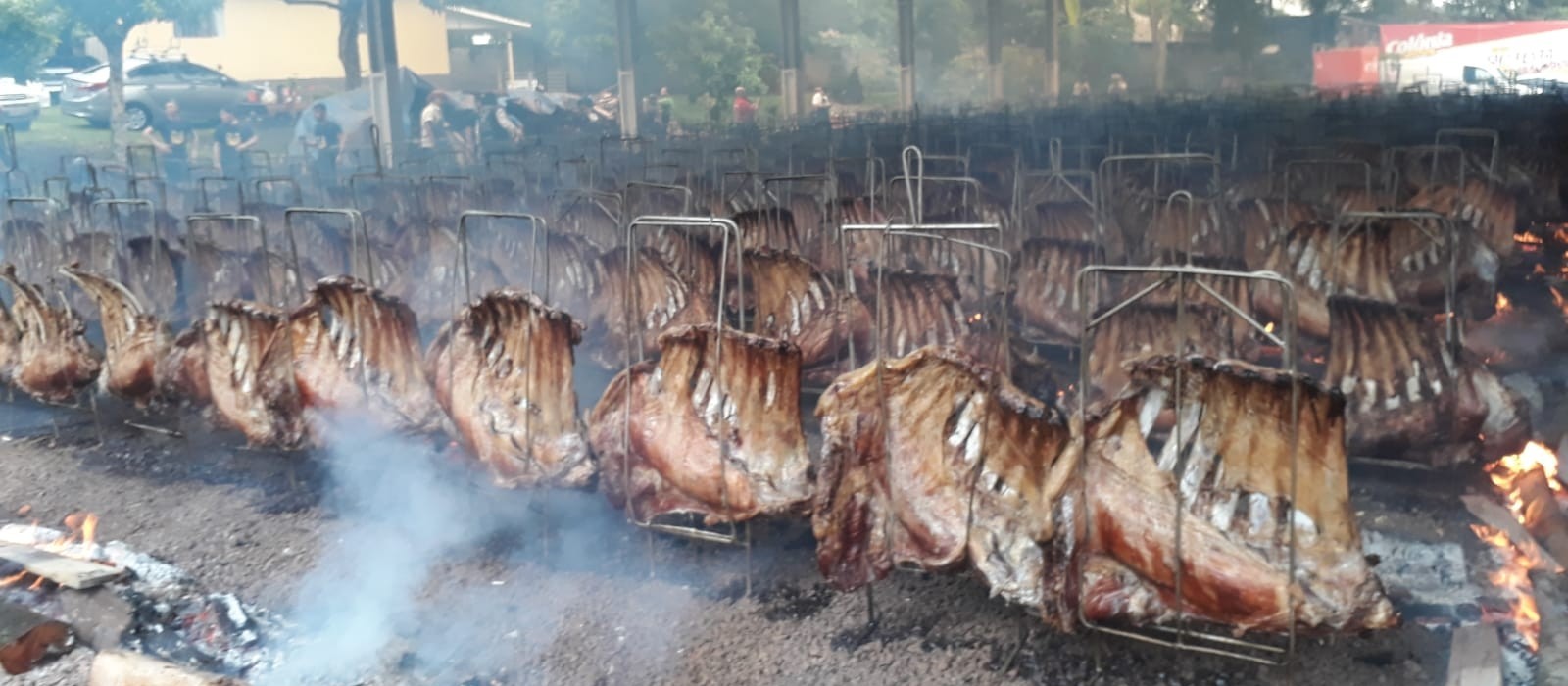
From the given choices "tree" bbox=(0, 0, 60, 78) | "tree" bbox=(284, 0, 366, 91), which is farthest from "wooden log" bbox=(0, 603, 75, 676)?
"tree" bbox=(284, 0, 366, 91)

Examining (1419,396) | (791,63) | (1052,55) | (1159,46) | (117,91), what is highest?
(1159,46)

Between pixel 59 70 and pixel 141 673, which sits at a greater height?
pixel 59 70

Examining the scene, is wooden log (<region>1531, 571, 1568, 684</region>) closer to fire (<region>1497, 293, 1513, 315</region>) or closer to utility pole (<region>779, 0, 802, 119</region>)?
fire (<region>1497, 293, 1513, 315</region>)

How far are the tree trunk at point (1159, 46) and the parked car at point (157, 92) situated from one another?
116 ft

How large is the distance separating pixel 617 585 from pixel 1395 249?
679 cm

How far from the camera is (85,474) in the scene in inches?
340

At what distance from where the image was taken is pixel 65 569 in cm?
623

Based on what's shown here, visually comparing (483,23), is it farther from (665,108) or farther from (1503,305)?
(1503,305)

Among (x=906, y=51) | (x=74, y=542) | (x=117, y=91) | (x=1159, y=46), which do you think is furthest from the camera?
(x=1159, y=46)

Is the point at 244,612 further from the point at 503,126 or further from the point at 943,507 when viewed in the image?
the point at 503,126

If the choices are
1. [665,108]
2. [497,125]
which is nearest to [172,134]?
[497,125]

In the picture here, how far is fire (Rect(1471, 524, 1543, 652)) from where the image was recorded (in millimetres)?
5152

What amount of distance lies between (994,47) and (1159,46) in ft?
52.7

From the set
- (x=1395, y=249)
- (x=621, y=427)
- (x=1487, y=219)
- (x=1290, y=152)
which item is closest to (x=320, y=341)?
(x=621, y=427)
